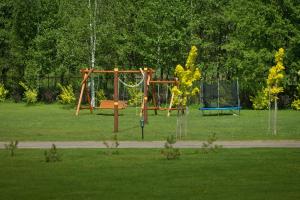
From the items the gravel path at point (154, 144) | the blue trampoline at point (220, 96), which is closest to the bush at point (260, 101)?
the blue trampoline at point (220, 96)

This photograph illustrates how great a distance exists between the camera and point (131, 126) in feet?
92.9

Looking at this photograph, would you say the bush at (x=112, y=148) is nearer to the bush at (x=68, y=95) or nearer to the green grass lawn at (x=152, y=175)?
the green grass lawn at (x=152, y=175)

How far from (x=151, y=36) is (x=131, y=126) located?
53.0 ft

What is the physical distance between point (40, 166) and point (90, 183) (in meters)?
2.71

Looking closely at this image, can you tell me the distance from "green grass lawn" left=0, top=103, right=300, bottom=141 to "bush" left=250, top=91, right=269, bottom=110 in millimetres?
4639

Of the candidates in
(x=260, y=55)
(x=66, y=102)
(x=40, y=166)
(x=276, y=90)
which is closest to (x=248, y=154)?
(x=40, y=166)

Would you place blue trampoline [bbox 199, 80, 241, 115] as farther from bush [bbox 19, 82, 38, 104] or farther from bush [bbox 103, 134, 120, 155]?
bush [bbox 103, 134, 120, 155]

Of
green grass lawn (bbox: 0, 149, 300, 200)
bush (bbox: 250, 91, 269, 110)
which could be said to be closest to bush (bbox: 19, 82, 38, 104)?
bush (bbox: 250, 91, 269, 110)

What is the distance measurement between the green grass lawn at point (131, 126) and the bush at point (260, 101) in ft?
15.2

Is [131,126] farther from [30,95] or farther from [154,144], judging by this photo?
[30,95]

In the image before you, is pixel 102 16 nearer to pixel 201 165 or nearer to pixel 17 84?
pixel 17 84

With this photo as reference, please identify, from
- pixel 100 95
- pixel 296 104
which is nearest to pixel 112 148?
pixel 296 104

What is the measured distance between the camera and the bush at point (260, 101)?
40344mm

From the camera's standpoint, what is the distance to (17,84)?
49469 millimetres
